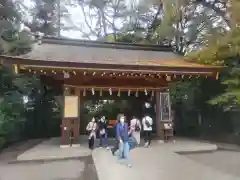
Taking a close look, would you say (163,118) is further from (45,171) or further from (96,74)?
(45,171)

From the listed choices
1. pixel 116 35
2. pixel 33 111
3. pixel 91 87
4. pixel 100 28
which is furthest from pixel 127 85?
pixel 100 28

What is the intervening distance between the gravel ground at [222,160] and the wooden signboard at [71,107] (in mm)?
4851

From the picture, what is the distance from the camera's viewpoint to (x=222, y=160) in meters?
8.66

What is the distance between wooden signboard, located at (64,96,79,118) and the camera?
10906 millimetres

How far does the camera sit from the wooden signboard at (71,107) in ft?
35.8

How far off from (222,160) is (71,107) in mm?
6040

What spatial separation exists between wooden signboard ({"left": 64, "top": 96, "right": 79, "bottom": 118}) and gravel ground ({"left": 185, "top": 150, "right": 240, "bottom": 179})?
191 inches

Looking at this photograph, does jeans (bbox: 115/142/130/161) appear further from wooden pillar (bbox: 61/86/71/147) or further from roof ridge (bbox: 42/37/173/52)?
roof ridge (bbox: 42/37/173/52)

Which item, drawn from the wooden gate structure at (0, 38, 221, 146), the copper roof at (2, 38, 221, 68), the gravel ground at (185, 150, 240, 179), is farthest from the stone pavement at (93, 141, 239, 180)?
the copper roof at (2, 38, 221, 68)

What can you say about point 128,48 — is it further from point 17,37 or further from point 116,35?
point 116,35

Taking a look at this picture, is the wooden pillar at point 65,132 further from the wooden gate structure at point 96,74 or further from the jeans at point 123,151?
the jeans at point 123,151

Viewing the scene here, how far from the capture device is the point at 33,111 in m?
17.4

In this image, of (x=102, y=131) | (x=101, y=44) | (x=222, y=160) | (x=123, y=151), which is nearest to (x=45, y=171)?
(x=123, y=151)

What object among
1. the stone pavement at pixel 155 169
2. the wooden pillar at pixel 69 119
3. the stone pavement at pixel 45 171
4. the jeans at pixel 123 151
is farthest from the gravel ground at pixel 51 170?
the wooden pillar at pixel 69 119
